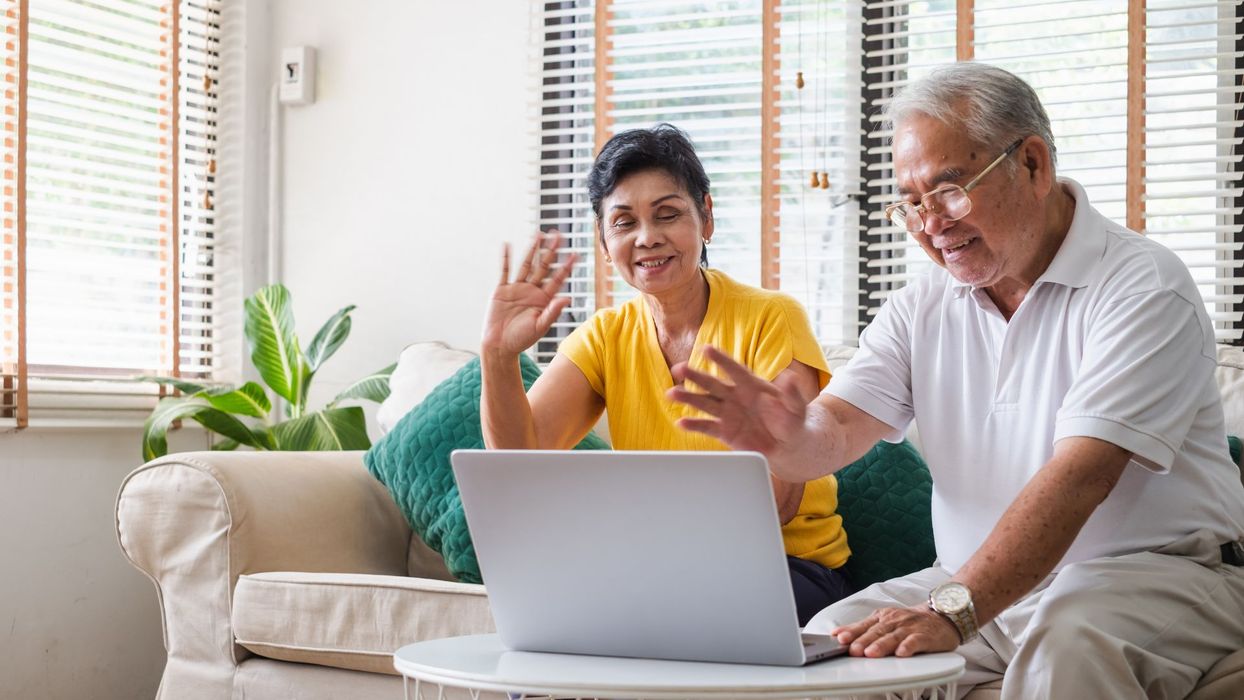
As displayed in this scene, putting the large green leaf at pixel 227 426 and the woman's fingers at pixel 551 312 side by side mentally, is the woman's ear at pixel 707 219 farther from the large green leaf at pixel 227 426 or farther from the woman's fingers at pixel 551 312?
the large green leaf at pixel 227 426

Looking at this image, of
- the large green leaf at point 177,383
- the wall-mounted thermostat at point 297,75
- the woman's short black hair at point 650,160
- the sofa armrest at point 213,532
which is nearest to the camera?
the woman's short black hair at point 650,160

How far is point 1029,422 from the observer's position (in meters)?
1.54

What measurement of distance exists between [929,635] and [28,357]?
99.4 inches

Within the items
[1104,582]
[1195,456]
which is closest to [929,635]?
[1104,582]

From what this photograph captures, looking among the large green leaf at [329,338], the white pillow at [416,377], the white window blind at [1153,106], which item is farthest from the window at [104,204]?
the white window blind at [1153,106]

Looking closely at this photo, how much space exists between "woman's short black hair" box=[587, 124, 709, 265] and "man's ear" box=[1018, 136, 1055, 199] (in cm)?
65

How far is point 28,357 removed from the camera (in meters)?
3.00

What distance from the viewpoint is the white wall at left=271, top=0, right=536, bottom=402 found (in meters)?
3.32

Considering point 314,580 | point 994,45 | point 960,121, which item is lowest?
point 314,580

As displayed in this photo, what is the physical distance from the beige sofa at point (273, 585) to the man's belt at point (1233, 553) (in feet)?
1.99

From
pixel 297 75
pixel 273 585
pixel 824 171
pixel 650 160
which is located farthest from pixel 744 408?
pixel 297 75

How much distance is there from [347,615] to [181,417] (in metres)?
1.17

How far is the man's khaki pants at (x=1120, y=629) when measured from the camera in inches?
49.4

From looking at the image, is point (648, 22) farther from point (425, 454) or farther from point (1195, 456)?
point (1195, 456)
